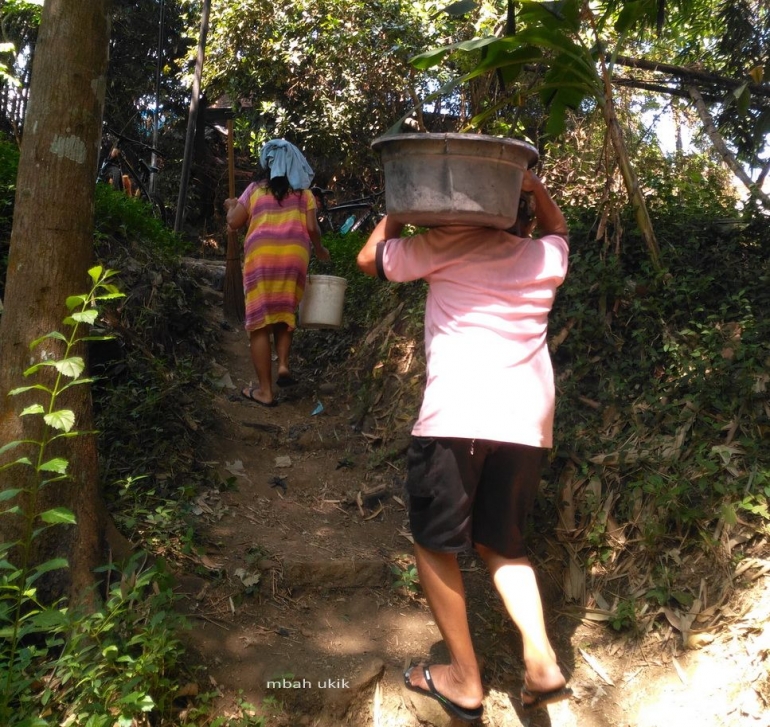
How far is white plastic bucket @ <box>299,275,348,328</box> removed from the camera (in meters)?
5.62

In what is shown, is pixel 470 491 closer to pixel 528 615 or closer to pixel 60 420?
pixel 528 615

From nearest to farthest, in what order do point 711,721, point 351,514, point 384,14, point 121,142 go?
point 711,721
point 351,514
point 384,14
point 121,142

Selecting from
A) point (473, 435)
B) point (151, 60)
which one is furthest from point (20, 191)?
point (151, 60)

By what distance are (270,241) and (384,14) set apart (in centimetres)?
354

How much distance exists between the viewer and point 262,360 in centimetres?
552

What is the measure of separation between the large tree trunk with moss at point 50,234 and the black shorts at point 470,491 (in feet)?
4.33

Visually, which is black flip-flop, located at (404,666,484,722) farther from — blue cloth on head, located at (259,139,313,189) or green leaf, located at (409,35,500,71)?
blue cloth on head, located at (259,139,313,189)

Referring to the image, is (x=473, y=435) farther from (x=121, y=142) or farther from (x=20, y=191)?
(x=121, y=142)

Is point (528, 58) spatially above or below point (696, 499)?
above

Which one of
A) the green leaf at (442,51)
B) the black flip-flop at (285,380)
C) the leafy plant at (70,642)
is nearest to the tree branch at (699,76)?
the green leaf at (442,51)

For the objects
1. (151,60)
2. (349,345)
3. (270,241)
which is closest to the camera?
(270,241)

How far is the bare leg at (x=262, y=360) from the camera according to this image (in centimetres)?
550

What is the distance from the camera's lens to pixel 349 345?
6227 mm

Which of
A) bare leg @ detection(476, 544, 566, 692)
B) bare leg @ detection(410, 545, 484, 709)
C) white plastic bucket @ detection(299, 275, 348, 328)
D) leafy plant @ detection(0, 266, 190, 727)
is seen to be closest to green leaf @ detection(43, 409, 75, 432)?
leafy plant @ detection(0, 266, 190, 727)
